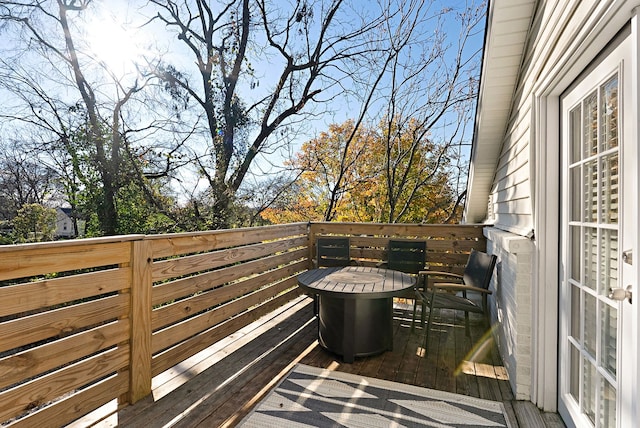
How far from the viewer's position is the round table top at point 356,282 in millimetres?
2641

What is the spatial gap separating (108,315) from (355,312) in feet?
5.73

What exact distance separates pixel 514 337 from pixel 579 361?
0.55 metres

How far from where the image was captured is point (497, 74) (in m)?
3.13

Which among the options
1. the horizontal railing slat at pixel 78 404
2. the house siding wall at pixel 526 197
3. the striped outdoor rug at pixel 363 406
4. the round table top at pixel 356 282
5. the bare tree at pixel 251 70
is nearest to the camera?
the horizontal railing slat at pixel 78 404

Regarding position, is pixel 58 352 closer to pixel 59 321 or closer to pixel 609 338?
pixel 59 321

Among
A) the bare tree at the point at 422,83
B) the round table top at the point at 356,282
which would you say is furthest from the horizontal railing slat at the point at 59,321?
the bare tree at the point at 422,83

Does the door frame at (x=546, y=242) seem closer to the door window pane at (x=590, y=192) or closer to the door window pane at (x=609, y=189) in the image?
the door window pane at (x=590, y=192)

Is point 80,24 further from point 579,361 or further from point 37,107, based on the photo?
point 579,361

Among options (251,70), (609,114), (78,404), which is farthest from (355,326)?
(251,70)

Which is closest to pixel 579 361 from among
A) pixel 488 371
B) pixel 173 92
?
pixel 488 371

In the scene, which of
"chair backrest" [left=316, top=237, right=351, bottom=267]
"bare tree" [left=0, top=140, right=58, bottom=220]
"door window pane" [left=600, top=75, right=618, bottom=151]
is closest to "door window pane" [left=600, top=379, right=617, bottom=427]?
"door window pane" [left=600, top=75, right=618, bottom=151]

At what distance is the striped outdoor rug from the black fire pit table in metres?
0.35

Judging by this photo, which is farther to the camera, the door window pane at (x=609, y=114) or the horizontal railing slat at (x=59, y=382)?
the horizontal railing slat at (x=59, y=382)

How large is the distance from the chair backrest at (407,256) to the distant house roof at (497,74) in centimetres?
122
